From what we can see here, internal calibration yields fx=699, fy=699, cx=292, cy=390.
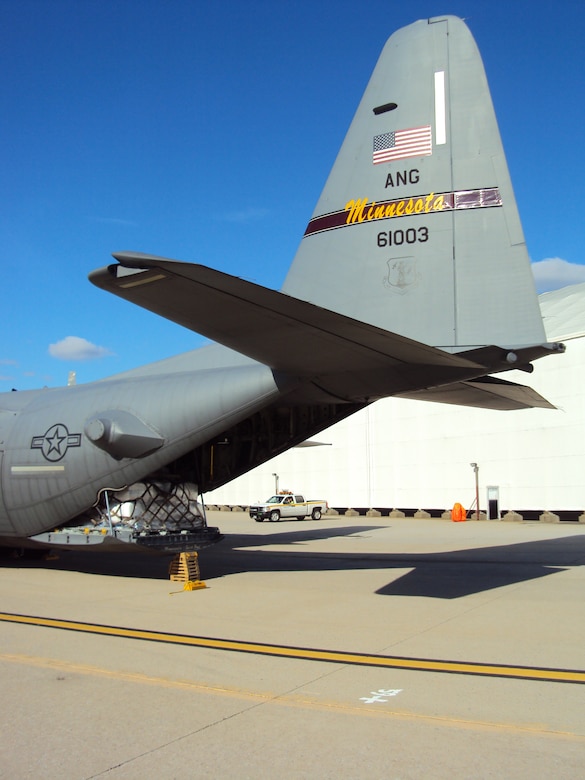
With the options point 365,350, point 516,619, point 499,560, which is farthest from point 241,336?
point 499,560

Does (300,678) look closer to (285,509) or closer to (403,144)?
(403,144)

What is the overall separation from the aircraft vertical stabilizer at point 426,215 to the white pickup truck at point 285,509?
84.3 ft

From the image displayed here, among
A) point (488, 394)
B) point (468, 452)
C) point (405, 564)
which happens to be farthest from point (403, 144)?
point (468, 452)

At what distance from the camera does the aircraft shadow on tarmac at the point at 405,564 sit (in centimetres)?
1306

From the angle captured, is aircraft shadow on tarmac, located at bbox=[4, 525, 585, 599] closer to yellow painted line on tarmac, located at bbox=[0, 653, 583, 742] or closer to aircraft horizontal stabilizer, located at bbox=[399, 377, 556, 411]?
aircraft horizontal stabilizer, located at bbox=[399, 377, 556, 411]

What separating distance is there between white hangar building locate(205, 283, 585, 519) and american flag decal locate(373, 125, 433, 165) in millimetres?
20642

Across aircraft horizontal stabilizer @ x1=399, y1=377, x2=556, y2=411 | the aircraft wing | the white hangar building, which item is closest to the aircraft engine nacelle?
the aircraft wing

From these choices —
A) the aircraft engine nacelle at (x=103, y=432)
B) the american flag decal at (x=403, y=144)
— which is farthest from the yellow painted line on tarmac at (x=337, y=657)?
the american flag decal at (x=403, y=144)

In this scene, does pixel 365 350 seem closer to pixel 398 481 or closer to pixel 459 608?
pixel 459 608

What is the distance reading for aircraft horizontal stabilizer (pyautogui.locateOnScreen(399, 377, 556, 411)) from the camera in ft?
41.0

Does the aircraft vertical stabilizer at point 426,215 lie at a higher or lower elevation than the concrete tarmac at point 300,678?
higher

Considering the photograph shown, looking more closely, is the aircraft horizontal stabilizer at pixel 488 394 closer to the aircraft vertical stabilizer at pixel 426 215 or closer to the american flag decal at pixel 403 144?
the aircraft vertical stabilizer at pixel 426 215

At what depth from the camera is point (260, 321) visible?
923cm

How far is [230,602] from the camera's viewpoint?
11.6 meters
